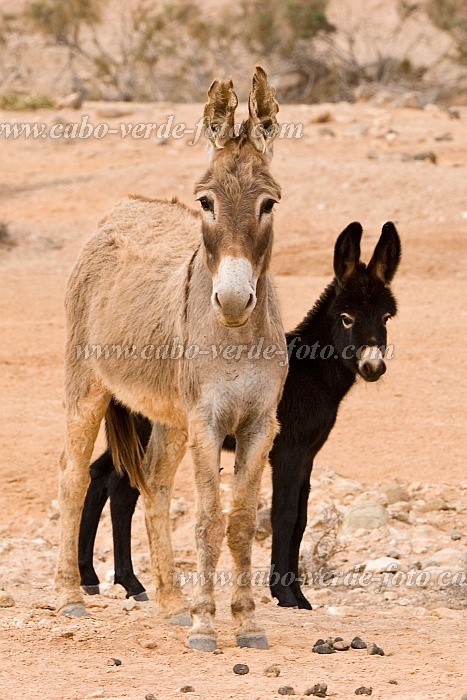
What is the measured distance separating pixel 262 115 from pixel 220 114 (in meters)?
0.19

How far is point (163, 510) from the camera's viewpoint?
6.34 meters

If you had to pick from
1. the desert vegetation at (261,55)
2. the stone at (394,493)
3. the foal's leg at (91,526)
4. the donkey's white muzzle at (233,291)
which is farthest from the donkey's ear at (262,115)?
the desert vegetation at (261,55)

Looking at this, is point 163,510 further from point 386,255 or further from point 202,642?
point 386,255

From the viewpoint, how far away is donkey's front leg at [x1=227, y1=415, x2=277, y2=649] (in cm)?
530

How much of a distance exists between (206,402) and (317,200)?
1331 cm

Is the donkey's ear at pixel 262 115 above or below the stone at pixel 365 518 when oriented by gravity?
above

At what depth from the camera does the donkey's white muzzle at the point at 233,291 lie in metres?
4.73

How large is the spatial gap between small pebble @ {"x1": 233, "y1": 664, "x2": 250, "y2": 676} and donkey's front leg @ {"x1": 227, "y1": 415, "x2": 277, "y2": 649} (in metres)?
0.42

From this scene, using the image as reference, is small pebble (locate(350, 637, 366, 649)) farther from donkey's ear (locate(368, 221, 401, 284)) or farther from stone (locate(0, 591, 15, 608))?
donkey's ear (locate(368, 221, 401, 284))

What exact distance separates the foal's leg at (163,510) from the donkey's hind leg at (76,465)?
35cm

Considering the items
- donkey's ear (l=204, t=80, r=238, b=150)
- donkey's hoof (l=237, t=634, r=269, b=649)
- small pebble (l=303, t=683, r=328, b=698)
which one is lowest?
small pebble (l=303, t=683, r=328, b=698)

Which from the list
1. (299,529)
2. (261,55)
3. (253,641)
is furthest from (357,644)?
(261,55)

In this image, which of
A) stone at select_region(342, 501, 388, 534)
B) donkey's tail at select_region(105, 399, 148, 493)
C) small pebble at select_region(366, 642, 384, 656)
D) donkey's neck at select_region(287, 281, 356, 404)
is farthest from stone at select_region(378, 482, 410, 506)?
small pebble at select_region(366, 642, 384, 656)

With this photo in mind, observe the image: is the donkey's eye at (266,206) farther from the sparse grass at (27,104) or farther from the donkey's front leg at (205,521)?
the sparse grass at (27,104)
